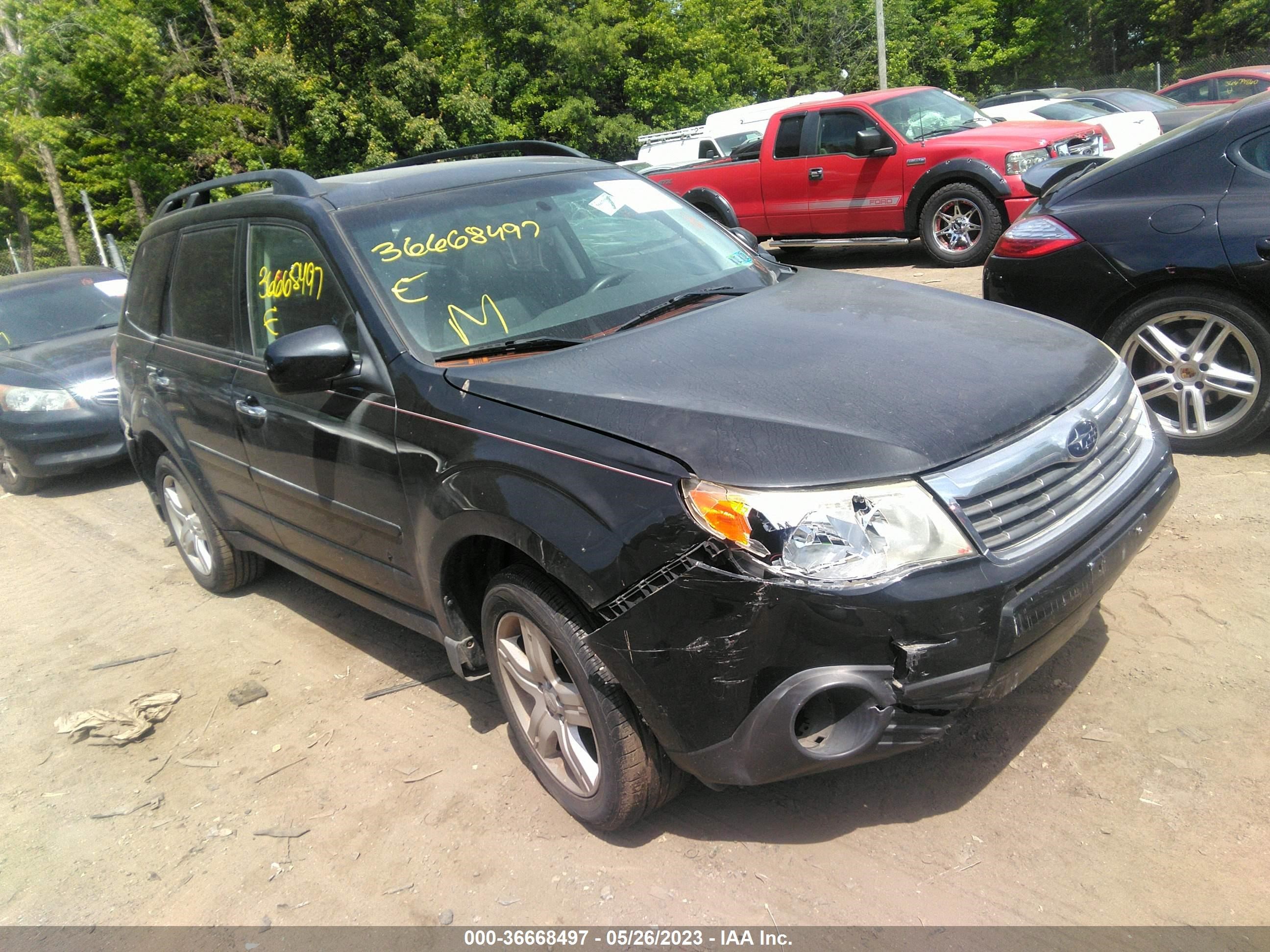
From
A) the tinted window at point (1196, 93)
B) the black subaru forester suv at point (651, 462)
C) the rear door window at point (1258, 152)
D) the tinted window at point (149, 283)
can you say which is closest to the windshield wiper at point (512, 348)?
the black subaru forester suv at point (651, 462)

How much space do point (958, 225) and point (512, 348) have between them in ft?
27.2

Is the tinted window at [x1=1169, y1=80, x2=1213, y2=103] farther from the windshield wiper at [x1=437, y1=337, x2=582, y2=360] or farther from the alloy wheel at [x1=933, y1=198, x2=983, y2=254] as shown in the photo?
the windshield wiper at [x1=437, y1=337, x2=582, y2=360]

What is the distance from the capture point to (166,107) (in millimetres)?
21938

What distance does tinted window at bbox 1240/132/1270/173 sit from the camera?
455 cm

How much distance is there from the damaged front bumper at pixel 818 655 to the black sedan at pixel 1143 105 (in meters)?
15.7

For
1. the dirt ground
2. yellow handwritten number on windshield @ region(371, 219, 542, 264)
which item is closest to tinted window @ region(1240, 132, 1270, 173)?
the dirt ground

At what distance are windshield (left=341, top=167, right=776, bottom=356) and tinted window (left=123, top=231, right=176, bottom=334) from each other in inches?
70.9

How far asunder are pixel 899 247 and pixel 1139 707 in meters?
10.5

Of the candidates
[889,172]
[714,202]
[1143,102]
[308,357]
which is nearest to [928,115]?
[889,172]

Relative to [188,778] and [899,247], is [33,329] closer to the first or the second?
[188,778]

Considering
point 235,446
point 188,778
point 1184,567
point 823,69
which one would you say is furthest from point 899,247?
point 823,69

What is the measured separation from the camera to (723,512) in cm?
236

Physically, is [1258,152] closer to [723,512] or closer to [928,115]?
[723,512]

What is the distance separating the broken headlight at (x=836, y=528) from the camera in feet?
7.64
